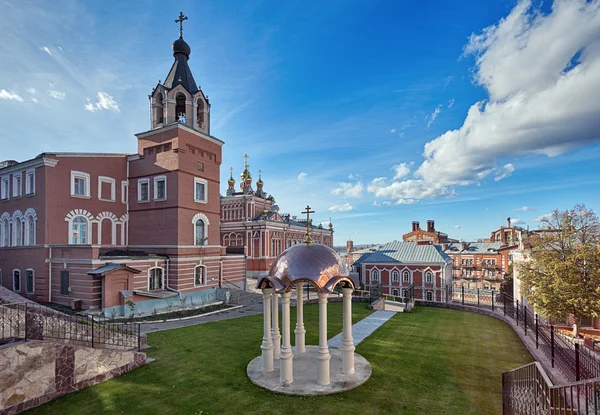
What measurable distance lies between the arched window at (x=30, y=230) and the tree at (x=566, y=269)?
2991cm

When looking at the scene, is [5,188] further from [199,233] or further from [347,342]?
[347,342]

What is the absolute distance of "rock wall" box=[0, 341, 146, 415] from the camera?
7.07 meters

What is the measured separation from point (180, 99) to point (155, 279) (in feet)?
43.7

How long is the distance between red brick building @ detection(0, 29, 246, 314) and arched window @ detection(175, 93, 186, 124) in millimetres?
72

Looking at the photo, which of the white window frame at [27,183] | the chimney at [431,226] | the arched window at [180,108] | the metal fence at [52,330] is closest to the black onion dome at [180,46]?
the arched window at [180,108]

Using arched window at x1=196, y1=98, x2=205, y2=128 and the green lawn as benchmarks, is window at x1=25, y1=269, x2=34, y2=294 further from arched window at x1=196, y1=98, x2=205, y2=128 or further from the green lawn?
arched window at x1=196, y1=98, x2=205, y2=128

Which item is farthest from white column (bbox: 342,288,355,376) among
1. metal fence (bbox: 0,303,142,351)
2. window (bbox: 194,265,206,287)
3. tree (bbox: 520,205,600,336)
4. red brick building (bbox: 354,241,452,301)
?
red brick building (bbox: 354,241,452,301)

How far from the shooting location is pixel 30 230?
67.5 ft

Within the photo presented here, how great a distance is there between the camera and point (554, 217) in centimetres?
1792

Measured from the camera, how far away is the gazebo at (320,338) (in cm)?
819

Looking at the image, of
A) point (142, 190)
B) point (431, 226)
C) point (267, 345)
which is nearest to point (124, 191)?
point (142, 190)

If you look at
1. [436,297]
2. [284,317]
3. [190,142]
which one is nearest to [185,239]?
[190,142]

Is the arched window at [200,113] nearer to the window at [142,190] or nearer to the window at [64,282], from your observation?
the window at [142,190]

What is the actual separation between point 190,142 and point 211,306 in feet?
38.2
